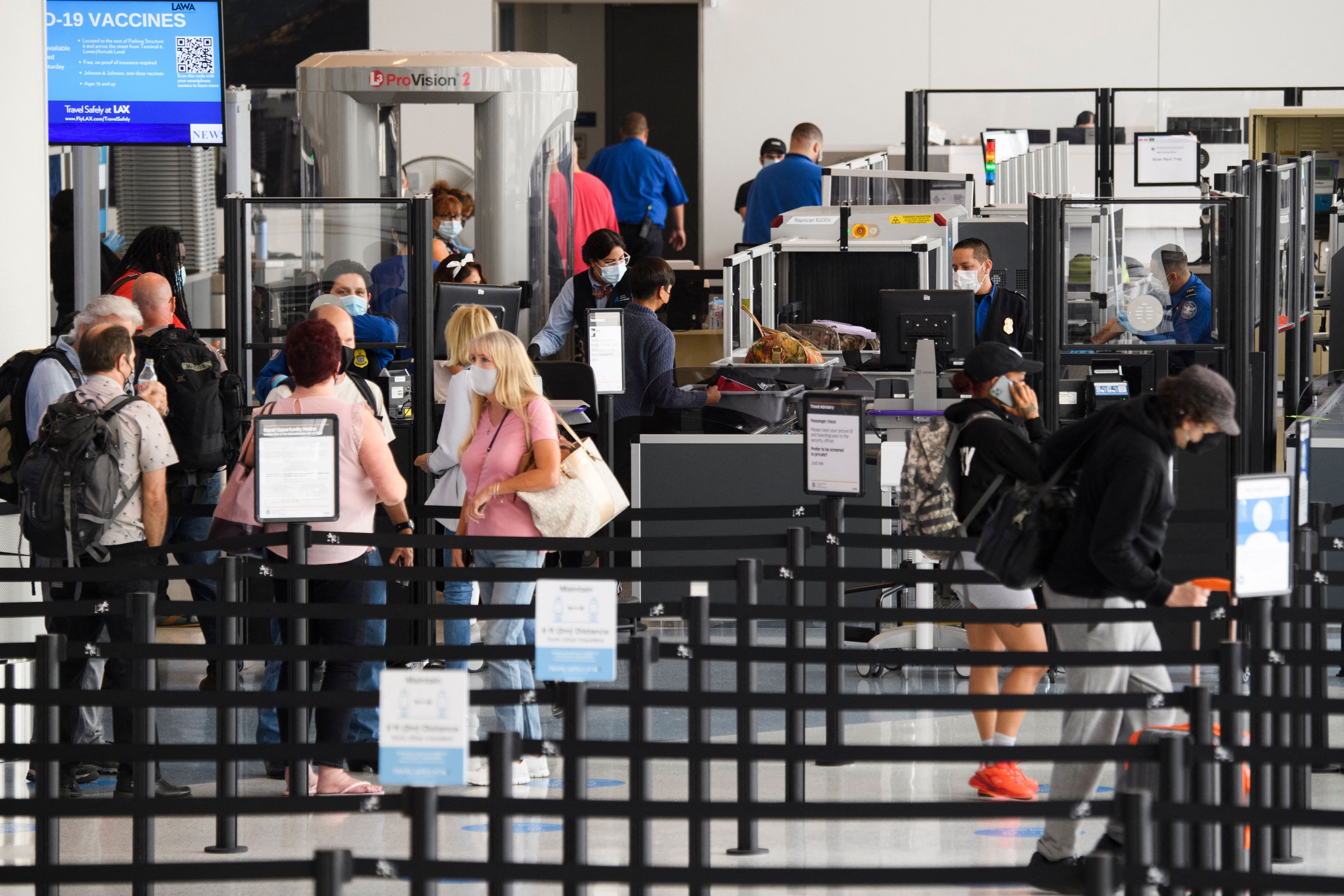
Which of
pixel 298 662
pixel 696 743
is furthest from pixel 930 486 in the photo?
pixel 696 743

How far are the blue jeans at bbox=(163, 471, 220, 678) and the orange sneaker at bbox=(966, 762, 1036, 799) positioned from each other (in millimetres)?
2512

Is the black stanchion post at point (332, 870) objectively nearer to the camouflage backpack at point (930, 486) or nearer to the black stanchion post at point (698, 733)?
the black stanchion post at point (698, 733)

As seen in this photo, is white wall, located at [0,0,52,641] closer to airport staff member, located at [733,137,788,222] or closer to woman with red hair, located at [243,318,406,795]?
woman with red hair, located at [243,318,406,795]

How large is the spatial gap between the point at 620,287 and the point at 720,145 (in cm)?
894

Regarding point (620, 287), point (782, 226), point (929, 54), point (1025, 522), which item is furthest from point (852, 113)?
point (1025, 522)

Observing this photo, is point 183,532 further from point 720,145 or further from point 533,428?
point 720,145

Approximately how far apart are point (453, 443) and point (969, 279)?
12.3ft

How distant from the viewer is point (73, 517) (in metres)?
5.00

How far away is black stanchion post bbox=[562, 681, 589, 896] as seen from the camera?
2.98 metres

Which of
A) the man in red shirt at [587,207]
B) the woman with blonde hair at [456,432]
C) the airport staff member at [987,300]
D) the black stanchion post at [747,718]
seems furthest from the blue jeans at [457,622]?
the man in red shirt at [587,207]

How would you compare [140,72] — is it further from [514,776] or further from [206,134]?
[514,776]

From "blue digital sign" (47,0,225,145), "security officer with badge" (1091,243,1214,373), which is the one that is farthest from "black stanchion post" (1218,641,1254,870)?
"blue digital sign" (47,0,225,145)

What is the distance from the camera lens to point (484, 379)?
5.21 m

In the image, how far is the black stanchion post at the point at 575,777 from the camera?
2.98 metres
